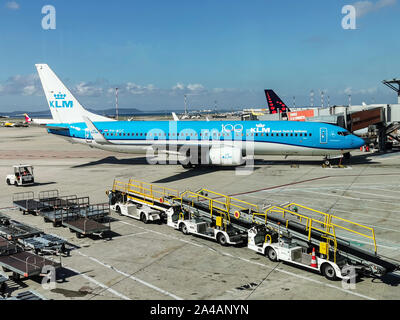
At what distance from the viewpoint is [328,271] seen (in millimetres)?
15906

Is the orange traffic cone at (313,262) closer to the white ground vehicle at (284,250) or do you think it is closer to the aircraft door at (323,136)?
the white ground vehicle at (284,250)

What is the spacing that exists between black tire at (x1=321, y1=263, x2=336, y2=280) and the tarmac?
202mm

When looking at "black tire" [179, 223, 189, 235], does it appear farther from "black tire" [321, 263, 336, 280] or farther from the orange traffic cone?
"black tire" [321, 263, 336, 280]

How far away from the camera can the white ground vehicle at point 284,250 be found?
15.9 meters

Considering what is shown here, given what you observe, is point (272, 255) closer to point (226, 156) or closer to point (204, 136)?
point (226, 156)

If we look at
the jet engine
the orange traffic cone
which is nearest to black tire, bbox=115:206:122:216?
the orange traffic cone

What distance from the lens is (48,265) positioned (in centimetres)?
1608

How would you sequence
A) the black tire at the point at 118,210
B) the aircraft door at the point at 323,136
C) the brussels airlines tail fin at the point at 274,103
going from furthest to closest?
the brussels airlines tail fin at the point at 274,103, the aircraft door at the point at 323,136, the black tire at the point at 118,210

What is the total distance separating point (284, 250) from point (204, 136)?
27.8 m

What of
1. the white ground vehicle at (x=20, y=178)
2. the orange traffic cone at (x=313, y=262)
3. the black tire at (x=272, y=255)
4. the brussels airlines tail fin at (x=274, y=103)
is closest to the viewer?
the orange traffic cone at (x=313, y=262)

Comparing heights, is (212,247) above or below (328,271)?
below

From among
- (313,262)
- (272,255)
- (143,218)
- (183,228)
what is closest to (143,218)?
(143,218)

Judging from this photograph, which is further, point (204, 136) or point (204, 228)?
point (204, 136)

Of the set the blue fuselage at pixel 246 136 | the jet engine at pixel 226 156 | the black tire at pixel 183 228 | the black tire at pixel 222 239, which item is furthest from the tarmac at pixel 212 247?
the blue fuselage at pixel 246 136
